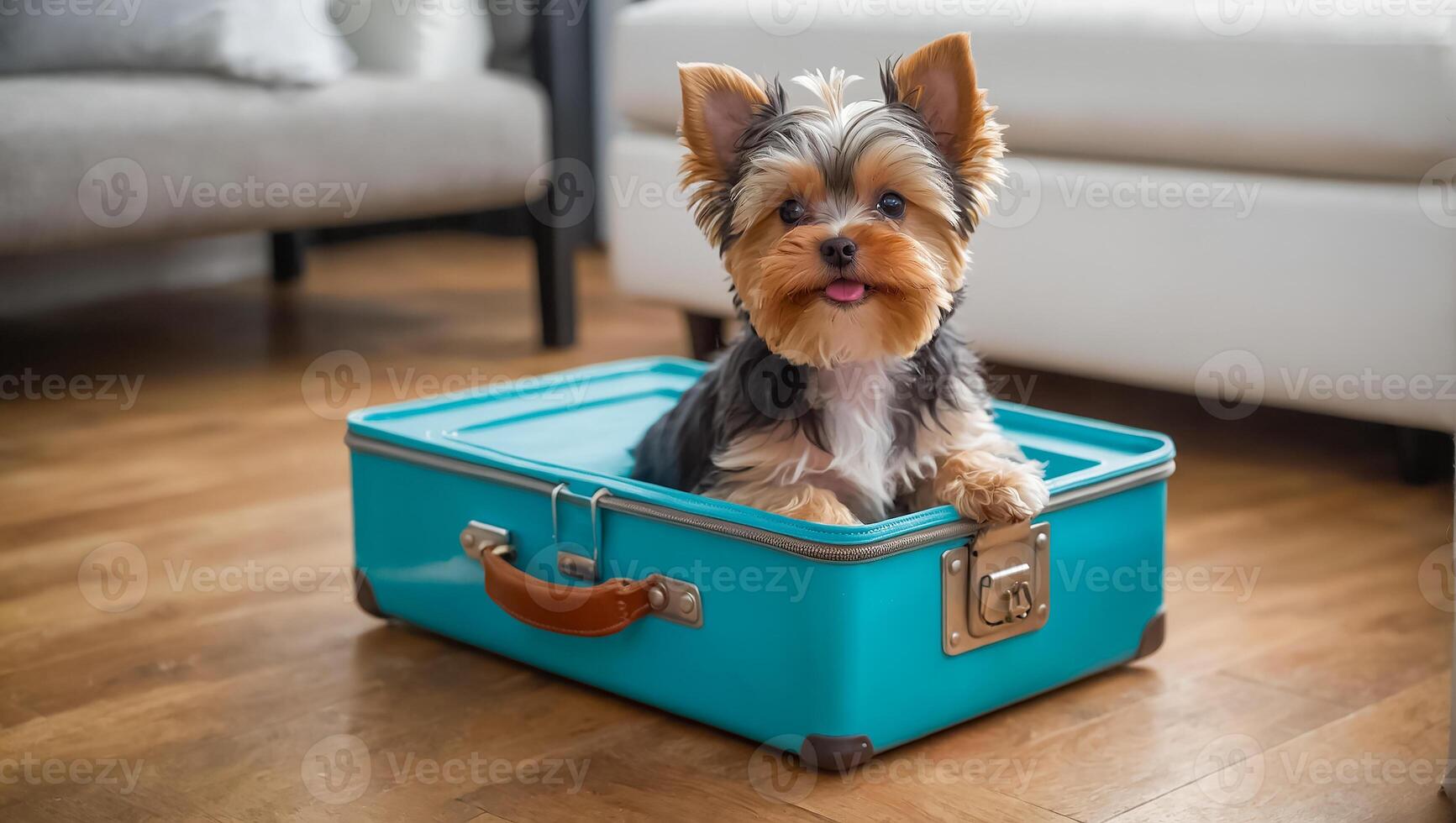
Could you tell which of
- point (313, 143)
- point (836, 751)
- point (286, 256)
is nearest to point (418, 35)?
point (313, 143)

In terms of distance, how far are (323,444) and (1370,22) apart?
1.83 m

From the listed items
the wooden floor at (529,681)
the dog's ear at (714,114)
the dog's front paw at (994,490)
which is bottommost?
the wooden floor at (529,681)

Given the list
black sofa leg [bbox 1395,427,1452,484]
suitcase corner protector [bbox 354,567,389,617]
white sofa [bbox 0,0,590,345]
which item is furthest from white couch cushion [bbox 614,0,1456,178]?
suitcase corner protector [bbox 354,567,389,617]

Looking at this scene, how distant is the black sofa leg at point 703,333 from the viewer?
10.9 ft

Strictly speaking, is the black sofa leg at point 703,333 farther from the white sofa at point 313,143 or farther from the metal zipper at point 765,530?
the metal zipper at point 765,530

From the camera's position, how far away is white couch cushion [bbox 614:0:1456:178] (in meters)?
2.26

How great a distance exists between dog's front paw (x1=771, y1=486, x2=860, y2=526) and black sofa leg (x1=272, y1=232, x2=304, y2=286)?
10.7 feet

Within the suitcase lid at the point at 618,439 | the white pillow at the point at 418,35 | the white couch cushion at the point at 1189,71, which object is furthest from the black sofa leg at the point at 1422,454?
the white pillow at the point at 418,35

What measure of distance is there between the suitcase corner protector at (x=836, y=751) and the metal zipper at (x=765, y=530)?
175 mm

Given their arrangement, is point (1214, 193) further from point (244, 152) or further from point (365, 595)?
point (244, 152)

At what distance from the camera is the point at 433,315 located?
4027mm

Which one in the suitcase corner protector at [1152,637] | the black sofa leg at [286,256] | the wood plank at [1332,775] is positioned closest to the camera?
the wood plank at [1332,775]

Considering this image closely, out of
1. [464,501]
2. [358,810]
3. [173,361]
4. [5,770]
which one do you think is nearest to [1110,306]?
[464,501]

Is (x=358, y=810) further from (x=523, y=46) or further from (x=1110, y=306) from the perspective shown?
(x=523, y=46)
